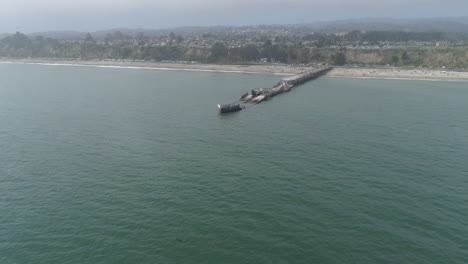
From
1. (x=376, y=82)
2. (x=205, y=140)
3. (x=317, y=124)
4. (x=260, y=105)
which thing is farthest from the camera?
(x=376, y=82)

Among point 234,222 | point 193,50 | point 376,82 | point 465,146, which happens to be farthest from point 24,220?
point 193,50

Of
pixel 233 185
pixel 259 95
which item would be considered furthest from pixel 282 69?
pixel 233 185

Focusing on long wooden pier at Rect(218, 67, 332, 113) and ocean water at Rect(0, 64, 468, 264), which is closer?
ocean water at Rect(0, 64, 468, 264)

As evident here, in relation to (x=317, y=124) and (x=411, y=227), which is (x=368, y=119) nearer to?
(x=317, y=124)

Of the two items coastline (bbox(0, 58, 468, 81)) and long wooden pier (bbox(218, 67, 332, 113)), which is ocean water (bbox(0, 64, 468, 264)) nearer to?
long wooden pier (bbox(218, 67, 332, 113))

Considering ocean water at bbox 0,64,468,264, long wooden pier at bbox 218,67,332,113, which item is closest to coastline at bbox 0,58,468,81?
long wooden pier at bbox 218,67,332,113

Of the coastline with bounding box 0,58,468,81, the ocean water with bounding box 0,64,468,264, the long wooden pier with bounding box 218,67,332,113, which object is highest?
the coastline with bounding box 0,58,468,81

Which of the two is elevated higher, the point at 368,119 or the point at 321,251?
the point at 368,119
